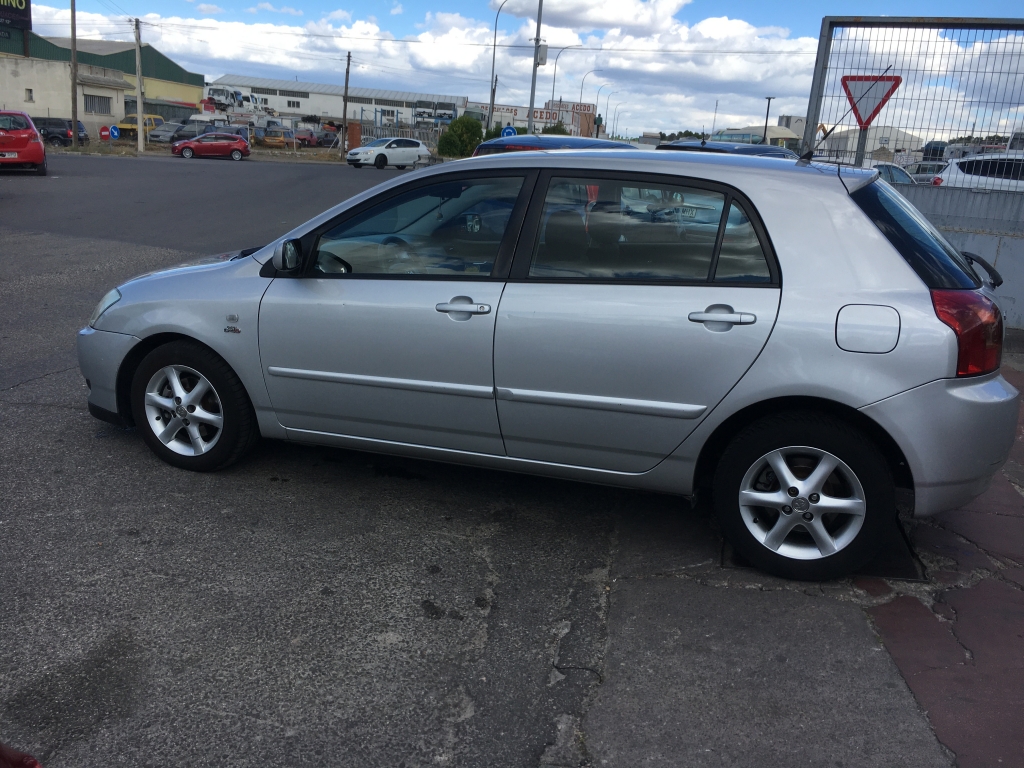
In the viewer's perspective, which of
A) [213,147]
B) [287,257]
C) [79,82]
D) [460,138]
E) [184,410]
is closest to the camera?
[287,257]

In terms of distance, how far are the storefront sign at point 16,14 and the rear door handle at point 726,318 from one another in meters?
72.7

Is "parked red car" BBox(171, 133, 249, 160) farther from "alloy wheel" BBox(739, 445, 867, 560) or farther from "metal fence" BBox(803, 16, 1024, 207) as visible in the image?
"alloy wheel" BBox(739, 445, 867, 560)

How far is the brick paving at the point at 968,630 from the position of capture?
2.72m

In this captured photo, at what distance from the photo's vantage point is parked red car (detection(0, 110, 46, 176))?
22.9m

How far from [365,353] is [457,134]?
49155 millimetres

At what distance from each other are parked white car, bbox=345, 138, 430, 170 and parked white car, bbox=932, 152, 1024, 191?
36.5m

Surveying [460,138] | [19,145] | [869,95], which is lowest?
[19,145]

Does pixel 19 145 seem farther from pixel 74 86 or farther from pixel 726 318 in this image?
pixel 74 86

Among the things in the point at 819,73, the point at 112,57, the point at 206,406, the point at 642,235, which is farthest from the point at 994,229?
the point at 112,57

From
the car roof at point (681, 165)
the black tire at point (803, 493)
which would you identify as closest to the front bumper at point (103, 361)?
the car roof at point (681, 165)

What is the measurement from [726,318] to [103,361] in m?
3.12

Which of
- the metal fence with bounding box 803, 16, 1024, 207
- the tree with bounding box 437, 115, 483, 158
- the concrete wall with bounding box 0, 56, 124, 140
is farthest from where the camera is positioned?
the concrete wall with bounding box 0, 56, 124, 140

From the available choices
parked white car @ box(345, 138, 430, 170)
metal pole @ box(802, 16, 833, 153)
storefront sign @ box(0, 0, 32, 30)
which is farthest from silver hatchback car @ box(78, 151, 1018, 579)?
storefront sign @ box(0, 0, 32, 30)

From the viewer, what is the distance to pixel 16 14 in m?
→ 62.4
